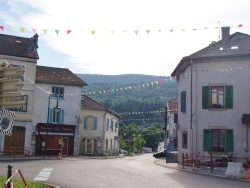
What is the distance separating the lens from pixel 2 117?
16.9ft

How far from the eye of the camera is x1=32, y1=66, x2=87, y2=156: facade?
121 ft

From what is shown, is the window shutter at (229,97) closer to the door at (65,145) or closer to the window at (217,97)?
the window at (217,97)

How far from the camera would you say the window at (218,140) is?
2543 centimetres

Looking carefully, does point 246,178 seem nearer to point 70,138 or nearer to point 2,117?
point 2,117

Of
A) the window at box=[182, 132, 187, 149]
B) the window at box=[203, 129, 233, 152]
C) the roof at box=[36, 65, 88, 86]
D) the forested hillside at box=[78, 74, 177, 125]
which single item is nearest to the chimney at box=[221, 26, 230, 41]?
the window at box=[182, 132, 187, 149]

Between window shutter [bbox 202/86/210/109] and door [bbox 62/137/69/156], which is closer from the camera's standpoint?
window shutter [bbox 202/86/210/109]

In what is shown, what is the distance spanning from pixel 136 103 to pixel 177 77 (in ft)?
266

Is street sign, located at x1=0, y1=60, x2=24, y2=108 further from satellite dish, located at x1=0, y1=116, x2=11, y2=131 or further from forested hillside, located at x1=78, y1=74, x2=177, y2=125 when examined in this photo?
forested hillside, located at x1=78, y1=74, x2=177, y2=125

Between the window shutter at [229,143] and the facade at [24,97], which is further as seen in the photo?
the facade at [24,97]

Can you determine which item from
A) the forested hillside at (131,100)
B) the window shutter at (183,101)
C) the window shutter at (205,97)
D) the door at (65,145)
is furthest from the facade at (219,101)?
the forested hillside at (131,100)

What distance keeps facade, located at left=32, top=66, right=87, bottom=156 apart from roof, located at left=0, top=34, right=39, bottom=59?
8.75ft

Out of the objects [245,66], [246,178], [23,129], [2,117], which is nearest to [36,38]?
[23,129]

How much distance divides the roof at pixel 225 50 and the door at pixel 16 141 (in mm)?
16074

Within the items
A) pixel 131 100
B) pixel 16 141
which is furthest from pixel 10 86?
pixel 131 100
